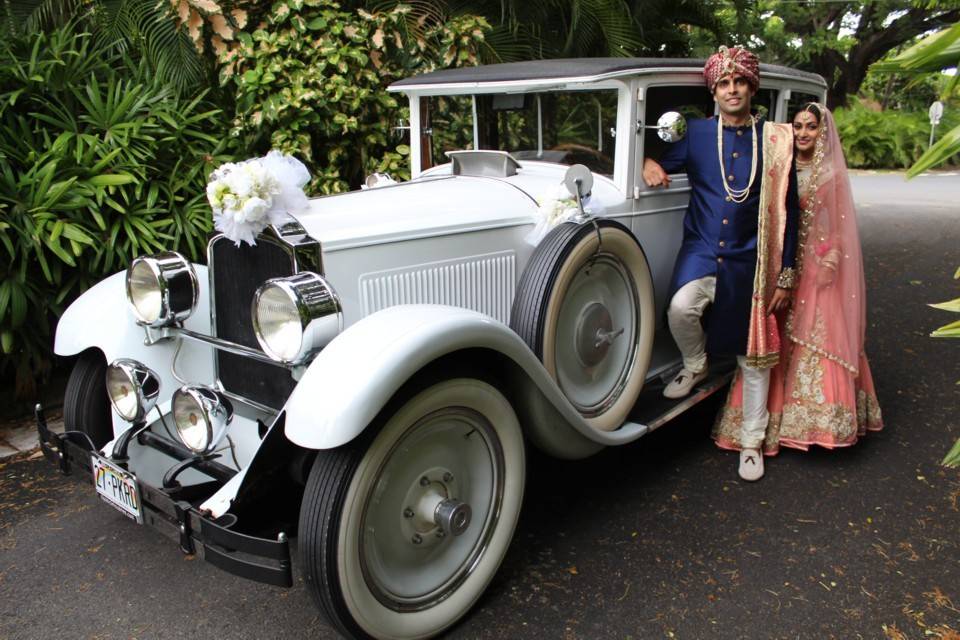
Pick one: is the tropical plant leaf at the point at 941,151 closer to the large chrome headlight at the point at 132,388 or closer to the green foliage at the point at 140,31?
the large chrome headlight at the point at 132,388

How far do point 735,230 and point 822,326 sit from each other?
0.66 metres

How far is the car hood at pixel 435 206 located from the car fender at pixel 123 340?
75 centimetres

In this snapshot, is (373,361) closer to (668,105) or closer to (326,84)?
(668,105)

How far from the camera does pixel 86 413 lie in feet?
10.0

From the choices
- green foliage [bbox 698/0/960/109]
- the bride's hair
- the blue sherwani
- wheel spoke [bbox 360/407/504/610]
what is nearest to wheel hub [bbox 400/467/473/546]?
wheel spoke [bbox 360/407/504/610]

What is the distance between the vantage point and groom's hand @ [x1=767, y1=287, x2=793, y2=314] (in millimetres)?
3327

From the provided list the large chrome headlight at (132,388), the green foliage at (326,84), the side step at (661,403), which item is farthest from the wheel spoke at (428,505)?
the green foliage at (326,84)

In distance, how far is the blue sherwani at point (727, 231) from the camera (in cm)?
331

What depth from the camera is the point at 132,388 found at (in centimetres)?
266

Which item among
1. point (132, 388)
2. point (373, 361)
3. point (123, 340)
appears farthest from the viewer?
point (123, 340)

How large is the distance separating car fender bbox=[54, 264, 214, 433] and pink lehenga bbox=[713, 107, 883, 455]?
2443 mm

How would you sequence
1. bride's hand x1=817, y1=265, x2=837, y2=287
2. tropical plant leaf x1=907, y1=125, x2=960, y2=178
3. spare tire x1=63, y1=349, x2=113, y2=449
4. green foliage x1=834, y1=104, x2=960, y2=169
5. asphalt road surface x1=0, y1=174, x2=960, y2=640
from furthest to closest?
green foliage x1=834, y1=104, x2=960, y2=169 → bride's hand x1=817, y1=265, x2=837, y2=287 → spare tire x1=63, y1=349, x2=113, y2=449 → asphalt road surface x1=0, y1=174, x2=960, y2=640 → tropical plant leaf x1=907, y1=125, x2=960, y2=178

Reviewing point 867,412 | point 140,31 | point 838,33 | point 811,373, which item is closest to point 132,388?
point 811,373

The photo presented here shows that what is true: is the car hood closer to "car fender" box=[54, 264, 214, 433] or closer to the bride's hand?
"car fender" box=[54, 264, 214, 433]
